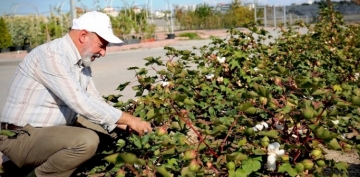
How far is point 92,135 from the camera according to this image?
2955 millimetres

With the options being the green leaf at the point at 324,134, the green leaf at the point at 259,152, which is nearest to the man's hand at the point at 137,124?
the green leaf at the point at 259,152

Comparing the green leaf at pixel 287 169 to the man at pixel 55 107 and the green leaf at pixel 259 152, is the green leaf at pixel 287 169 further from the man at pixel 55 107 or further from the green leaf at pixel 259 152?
the man at pixel 55 107

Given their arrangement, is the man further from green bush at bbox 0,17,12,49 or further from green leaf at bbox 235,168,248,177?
green bush at bbox 0,17,12,49

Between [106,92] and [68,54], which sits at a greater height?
[68,54]

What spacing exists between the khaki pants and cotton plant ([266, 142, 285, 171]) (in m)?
1.26

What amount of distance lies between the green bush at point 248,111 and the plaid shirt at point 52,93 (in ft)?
0.83

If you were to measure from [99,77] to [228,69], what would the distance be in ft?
19.1

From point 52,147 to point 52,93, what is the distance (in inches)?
12.0

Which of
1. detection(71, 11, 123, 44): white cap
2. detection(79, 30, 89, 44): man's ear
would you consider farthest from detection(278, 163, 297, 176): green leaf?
detection(79, 30, 89, 44): man's ear

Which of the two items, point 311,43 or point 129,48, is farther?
point 129,48

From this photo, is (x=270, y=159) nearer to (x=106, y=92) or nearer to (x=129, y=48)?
(x=106, y=92)

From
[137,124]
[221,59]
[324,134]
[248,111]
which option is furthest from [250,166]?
[221,59]

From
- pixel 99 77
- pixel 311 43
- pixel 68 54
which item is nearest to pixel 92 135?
pixel 68 54

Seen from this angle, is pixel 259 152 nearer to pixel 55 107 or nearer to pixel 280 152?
pixel 280 152
